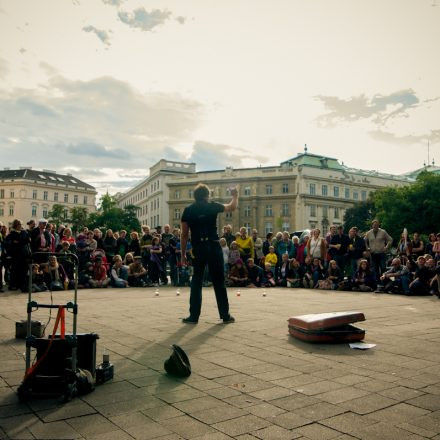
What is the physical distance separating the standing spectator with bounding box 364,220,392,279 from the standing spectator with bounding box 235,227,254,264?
14.0ft

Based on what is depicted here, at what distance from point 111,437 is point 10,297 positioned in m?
10.2

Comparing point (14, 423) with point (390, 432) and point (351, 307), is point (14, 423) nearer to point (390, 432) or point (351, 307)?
point (390, 432)

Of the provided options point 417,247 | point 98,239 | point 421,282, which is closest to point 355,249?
point 417,247

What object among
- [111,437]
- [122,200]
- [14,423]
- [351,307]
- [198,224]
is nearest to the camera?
[111,437]

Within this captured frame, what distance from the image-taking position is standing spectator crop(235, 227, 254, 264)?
56.3 feet

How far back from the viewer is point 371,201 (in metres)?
76.7

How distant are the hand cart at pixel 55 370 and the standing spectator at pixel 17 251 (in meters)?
11.2

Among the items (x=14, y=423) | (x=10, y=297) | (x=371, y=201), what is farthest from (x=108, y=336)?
(x=371, y=201)

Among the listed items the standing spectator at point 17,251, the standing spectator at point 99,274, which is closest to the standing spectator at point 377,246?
the standing spectator at point 99,274

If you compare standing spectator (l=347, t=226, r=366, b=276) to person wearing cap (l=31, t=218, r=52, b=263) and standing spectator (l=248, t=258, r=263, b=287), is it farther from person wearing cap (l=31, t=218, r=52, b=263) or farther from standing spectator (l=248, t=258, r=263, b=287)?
person wearing cap (l=31, t=218, r=52, b=263)

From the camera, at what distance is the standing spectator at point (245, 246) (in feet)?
56.3

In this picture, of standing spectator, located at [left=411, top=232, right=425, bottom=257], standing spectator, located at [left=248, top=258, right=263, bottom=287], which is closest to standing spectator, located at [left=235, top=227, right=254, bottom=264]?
standing spectator, located at [left=248, top=258, right=263, bottom=287]

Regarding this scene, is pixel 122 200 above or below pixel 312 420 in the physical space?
above

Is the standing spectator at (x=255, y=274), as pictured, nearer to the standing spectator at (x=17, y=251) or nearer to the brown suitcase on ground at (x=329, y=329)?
the standing spectator at (x=17, y=251)
